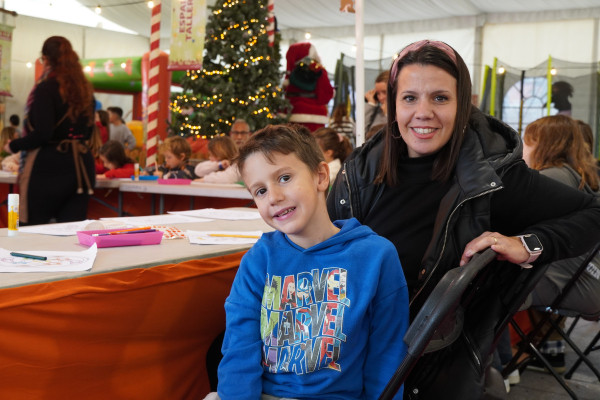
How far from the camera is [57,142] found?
392cm

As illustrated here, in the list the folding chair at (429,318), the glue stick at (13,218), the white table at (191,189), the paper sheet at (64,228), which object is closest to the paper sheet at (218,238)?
the paper sheet at (64,228)

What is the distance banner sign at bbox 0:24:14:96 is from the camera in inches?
500

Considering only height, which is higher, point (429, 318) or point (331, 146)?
point (331, 146)

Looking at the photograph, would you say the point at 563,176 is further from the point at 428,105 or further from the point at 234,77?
the point at 234,77

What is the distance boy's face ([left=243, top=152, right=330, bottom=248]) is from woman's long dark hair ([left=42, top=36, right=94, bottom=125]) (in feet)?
8.75

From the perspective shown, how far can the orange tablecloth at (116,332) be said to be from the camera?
1477 mm

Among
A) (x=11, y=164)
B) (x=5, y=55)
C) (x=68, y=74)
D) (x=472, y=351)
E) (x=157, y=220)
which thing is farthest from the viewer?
(x=5, y=55)

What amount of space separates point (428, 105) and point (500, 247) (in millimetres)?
445

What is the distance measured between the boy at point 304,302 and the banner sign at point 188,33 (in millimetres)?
5157

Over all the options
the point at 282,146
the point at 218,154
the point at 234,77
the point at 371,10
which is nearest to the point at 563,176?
the point at 282,146

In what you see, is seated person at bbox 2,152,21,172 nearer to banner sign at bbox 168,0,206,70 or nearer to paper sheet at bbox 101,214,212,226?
banner sign at bbox 168,0,206,70

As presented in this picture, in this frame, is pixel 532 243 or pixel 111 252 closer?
pixel 532 243

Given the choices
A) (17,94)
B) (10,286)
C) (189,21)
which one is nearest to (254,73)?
(189,21)

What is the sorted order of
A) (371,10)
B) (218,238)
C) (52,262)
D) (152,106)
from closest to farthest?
(52,262) → (218,238) → (152,106) → (371,10)
